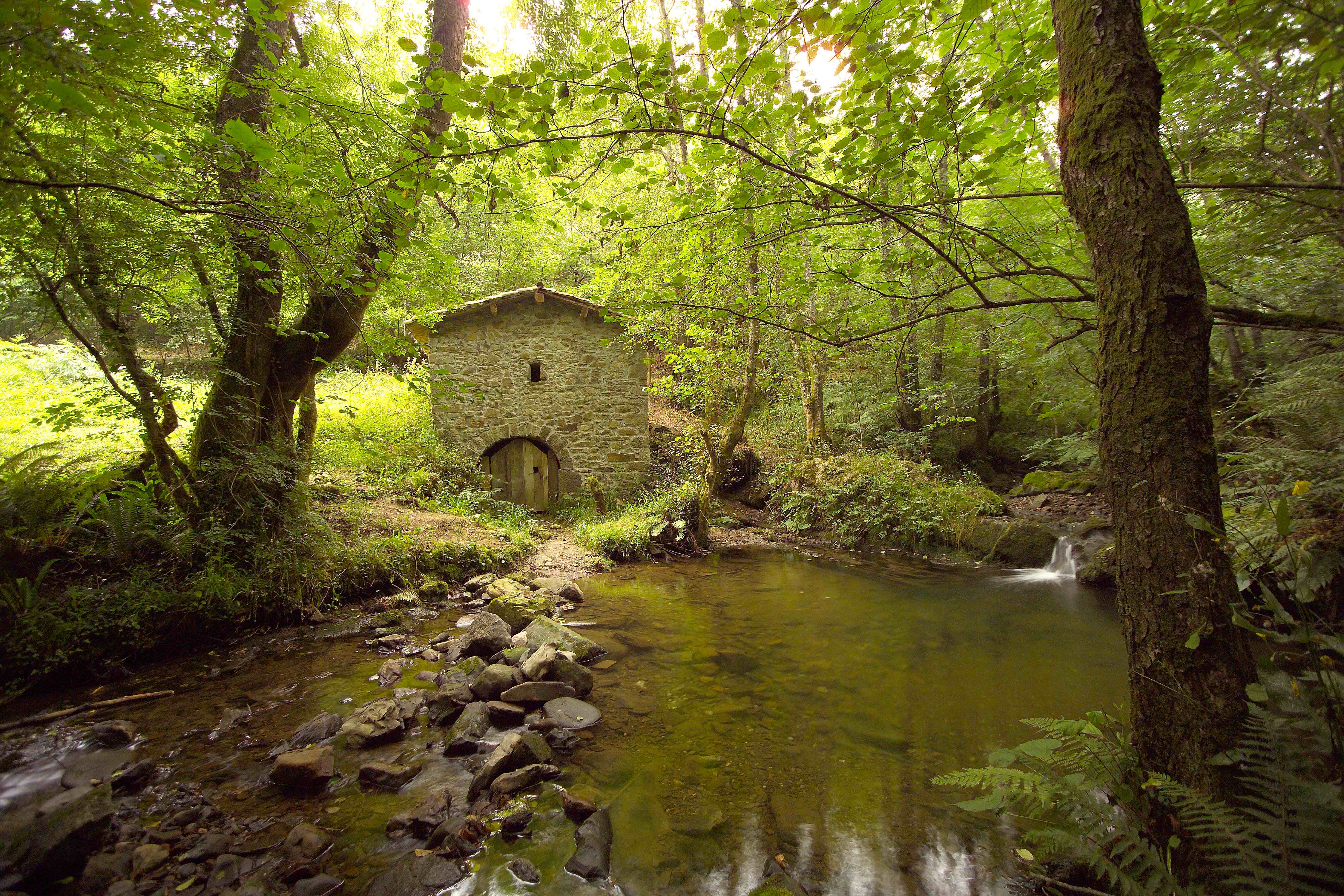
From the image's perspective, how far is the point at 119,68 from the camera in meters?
3.33

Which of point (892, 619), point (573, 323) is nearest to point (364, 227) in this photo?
point (892, 619)

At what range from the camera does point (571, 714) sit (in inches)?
138

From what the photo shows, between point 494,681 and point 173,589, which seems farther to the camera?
point 173,589

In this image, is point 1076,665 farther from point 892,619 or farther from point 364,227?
point 364,227

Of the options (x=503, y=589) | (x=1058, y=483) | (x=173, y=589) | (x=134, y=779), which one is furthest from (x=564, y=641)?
(x=1058, y=483)

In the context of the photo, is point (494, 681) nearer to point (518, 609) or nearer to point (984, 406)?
point (518, 609)

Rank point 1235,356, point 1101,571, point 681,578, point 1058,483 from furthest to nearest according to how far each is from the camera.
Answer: point 1058,483 < point 681,578 < point 1101,571 < point 1235,356

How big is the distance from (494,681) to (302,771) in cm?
120

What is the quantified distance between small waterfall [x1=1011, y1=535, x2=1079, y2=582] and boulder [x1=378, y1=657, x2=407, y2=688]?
7434 mm

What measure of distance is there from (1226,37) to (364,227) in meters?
4.30

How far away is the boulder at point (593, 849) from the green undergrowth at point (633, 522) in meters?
5.96

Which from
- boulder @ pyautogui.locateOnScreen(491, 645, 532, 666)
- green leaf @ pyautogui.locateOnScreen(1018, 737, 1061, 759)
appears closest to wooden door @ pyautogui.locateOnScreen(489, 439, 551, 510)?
boulder @ pyautogui.locateOnScreen(491, 645, 532, 666)

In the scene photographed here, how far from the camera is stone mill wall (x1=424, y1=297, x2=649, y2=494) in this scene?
37.0 feet

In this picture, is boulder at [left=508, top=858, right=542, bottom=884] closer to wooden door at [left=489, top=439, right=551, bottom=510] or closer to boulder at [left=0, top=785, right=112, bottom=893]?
boulder at [left=0, top=785, right=112, bottom=893]
